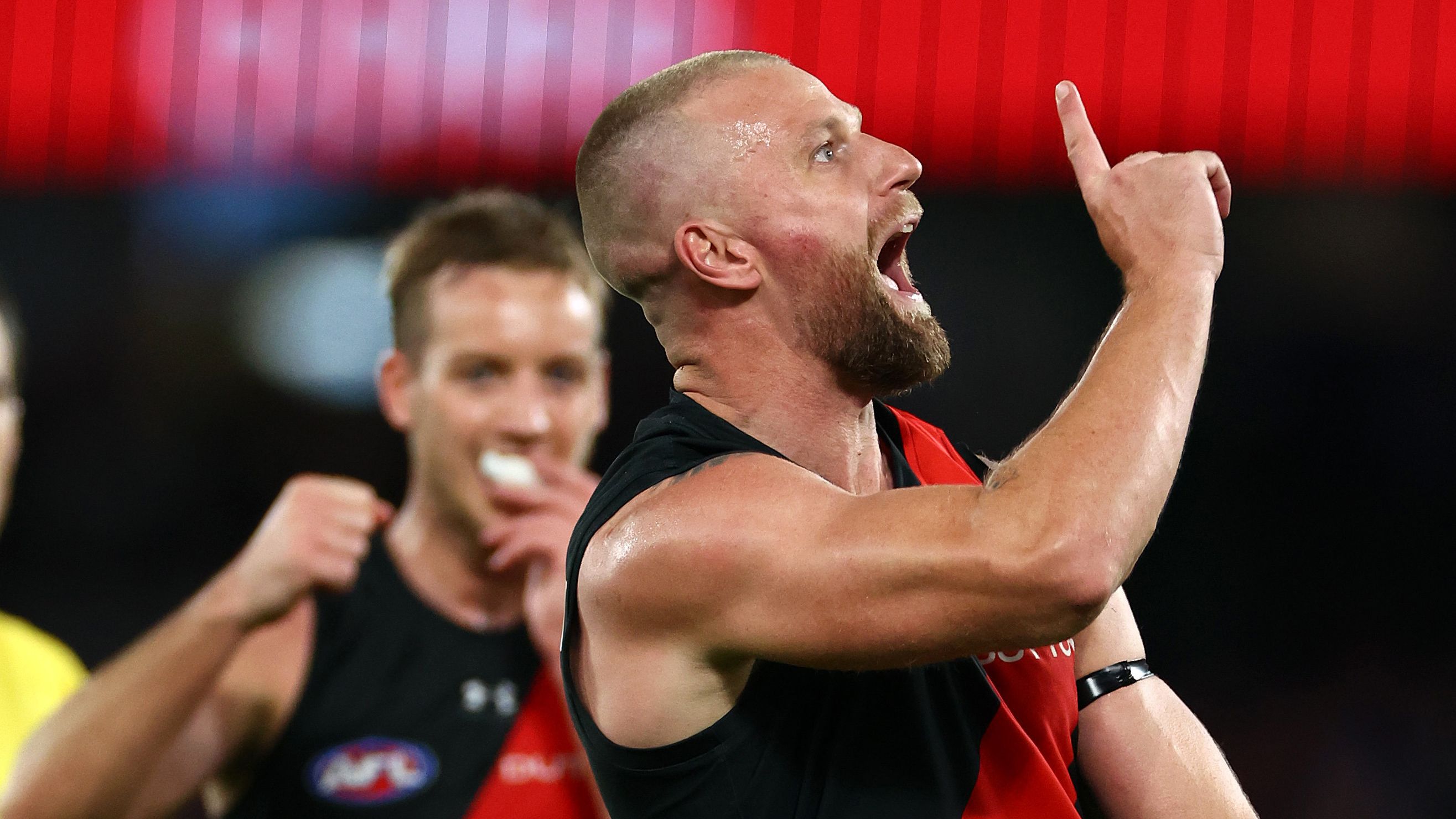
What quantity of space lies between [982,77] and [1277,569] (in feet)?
4.65

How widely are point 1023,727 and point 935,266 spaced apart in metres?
1.80

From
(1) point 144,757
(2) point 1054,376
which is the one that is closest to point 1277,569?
(2) point 1054,376

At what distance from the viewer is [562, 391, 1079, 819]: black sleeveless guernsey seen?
1.22 meters

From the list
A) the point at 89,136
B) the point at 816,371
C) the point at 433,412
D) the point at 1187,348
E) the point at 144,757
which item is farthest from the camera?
the point at 89,136

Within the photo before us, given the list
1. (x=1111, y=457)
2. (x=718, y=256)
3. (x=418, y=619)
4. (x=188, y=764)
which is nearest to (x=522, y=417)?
(x=418, y=619)

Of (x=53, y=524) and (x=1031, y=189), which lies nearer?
(x=53, y=524)

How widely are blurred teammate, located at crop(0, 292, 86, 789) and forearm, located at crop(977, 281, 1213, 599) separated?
241cm

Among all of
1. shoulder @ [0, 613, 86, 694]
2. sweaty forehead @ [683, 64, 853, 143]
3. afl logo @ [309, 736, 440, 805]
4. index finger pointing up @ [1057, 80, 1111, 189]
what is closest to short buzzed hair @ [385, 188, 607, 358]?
afl logo @ [309, 736, 440, 805]

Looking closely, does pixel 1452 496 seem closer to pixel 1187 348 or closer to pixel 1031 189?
pixel 1031 189

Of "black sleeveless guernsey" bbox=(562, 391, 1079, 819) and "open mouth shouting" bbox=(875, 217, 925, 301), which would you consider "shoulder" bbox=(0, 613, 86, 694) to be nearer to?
"black sleeveless guernsey" bbox=(562, 391, 1079, 819)

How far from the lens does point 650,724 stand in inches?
48.2

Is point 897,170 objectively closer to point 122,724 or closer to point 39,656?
point 122,724

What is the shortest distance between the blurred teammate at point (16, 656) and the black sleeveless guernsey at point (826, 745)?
1914mm

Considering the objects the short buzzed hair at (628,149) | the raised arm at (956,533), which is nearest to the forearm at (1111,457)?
the raised arm at (956,533)
